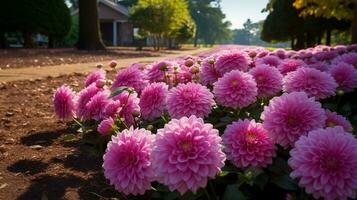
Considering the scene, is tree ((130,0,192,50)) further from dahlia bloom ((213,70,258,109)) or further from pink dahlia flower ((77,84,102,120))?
dahlia bloom ((213,70,258,109))

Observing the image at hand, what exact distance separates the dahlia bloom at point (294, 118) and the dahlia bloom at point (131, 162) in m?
0.53

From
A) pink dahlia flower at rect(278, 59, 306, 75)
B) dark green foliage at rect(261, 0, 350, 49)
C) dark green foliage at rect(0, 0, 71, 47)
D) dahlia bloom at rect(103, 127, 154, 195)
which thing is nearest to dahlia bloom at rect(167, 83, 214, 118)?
dahlia bloom at rect(103, 127, 154, 195)

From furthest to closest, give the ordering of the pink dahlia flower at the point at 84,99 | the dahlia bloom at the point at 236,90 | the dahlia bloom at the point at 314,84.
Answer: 1. the pink dahlia flower at the point at 84,99
2. the dahlia bloom at the point at 314,84
3. the dahlia bloom at the point at 236,90

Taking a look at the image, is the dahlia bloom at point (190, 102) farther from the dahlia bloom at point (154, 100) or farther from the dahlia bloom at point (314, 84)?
the dahlia bloom at point (314, 84)

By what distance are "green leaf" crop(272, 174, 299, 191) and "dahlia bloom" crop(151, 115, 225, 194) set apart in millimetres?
458

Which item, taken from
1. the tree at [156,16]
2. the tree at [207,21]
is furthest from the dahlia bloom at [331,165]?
the tree at [207,21]

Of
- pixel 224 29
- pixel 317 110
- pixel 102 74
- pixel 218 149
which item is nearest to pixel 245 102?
pixel 317 110

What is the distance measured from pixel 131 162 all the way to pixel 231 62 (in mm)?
1617

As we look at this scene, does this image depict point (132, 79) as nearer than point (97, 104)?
No

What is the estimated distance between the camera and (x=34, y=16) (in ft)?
77.8

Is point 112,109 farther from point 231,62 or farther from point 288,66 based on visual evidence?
point 288,66

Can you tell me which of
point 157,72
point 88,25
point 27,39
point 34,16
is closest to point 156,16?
point 27,39

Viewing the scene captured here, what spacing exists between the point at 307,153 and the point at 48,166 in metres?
2.07

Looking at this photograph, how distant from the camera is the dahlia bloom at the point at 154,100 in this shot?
8.39 feet
